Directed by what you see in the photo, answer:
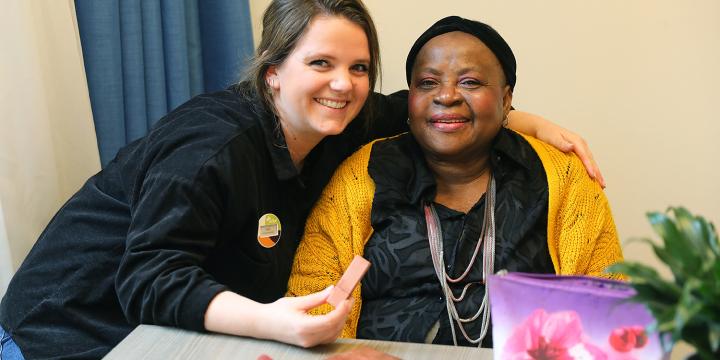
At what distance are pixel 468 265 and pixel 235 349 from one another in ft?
2.02

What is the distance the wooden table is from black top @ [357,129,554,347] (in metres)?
0.40

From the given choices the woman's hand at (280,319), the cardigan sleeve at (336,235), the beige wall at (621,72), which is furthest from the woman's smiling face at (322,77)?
Result: the beige wall at (621,72)

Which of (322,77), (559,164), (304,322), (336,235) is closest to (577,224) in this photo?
(559,164)

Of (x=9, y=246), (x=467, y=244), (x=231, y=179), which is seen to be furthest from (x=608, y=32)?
(x=9, y=246)

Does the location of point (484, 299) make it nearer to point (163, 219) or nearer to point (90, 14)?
point (163, 219)

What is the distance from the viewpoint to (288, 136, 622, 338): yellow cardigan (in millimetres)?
1746

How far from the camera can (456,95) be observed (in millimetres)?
1804

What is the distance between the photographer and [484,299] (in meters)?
1.73

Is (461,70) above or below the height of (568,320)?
above

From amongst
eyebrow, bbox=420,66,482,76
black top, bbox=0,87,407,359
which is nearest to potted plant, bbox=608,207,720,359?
black top, bbox=0,87,407,359

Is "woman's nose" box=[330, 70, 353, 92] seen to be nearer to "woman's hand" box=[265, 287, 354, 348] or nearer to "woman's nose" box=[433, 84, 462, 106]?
"woman's nose" box=[433, 84, 462, 106]

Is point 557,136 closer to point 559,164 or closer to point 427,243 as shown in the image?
point 559,164

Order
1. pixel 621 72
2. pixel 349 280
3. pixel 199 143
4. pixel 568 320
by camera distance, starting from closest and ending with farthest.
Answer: pixel 568 320 < pixel 349 280 < pixel 199 143 < pixel 621 72

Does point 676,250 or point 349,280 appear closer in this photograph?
point 676,250
